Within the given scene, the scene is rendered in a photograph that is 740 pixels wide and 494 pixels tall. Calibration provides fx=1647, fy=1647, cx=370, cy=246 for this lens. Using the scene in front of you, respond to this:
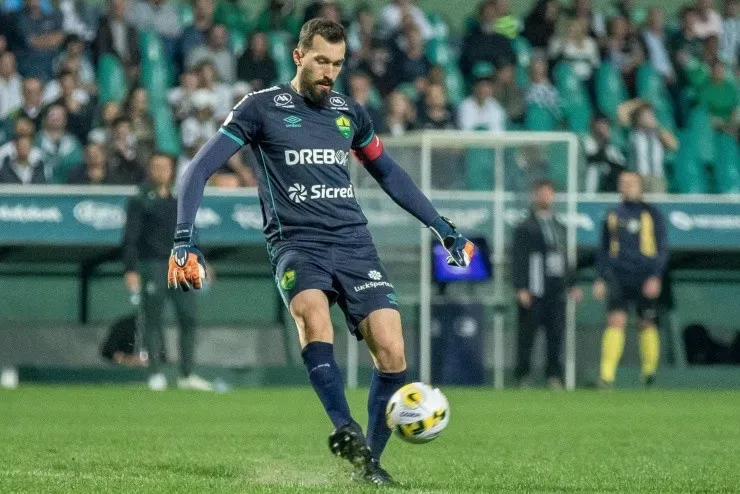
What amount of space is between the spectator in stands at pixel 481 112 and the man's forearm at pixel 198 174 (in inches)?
514

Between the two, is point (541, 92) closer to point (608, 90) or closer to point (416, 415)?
point (608, 90)

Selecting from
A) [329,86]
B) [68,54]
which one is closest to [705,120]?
[68,54]

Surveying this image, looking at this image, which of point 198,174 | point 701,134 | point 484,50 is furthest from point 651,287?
point 198,174

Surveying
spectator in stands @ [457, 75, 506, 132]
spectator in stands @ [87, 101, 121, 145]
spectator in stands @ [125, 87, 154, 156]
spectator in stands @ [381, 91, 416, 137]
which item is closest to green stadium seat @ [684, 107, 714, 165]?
spectator in stands @ [457, 75, 506, 132]

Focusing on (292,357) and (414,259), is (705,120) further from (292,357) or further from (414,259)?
(292,357)

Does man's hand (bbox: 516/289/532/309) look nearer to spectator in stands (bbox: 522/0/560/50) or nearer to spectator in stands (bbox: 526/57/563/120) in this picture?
spectator in stands (bbox: 526/57/563/120)

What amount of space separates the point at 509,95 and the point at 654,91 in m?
2.48

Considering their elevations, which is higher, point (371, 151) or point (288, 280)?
point (371, 151)

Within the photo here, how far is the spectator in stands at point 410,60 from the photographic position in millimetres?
21859

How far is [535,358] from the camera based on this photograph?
19859mm

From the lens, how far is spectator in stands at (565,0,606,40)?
76.7 feet

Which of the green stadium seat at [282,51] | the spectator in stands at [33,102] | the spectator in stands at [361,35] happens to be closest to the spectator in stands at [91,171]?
the spectator in stands at [33,102]

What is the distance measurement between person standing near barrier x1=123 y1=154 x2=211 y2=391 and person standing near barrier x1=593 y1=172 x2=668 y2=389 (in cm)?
456

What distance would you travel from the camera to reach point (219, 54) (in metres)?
21.1
